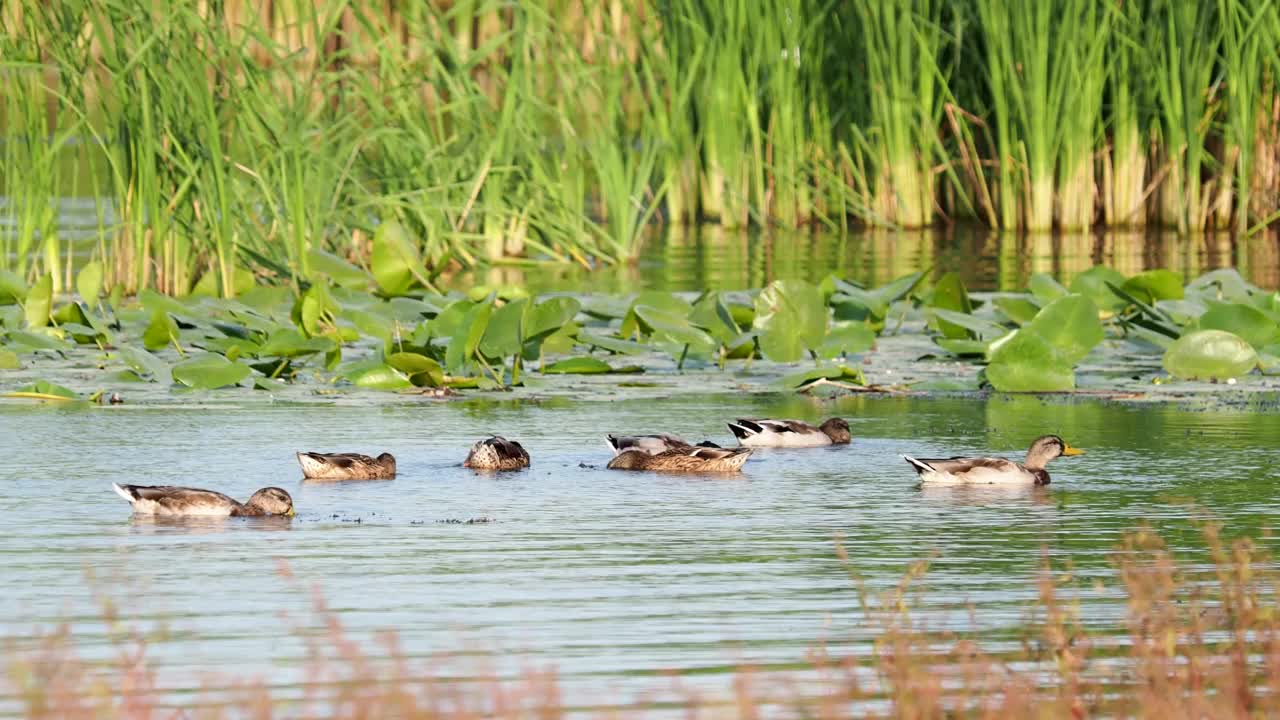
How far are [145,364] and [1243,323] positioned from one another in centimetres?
511

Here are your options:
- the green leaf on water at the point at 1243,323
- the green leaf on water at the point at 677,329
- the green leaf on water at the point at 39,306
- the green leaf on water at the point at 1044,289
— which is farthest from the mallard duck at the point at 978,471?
the green leaf on water at the point at 39,306

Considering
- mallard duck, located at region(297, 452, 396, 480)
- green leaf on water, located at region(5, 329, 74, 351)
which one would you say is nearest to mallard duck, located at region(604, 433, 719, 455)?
mallard duck, located at region(297, 452, 396, 480)

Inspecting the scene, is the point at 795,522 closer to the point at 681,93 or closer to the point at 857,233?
the point at 681,93

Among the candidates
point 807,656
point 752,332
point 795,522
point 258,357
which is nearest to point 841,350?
point 752,332

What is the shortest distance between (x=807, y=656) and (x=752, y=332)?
6908mm

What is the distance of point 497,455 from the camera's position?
25.7 ft

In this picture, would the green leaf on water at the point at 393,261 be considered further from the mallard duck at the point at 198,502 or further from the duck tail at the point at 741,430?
the mallard duck at the point at 198,502

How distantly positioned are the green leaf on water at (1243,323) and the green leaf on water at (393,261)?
4.38 metres

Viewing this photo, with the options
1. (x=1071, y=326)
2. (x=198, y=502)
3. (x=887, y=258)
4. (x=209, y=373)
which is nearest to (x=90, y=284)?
(x=209, y=373)

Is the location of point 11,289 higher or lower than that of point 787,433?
higher

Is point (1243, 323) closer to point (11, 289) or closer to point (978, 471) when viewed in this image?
point (978, 471)

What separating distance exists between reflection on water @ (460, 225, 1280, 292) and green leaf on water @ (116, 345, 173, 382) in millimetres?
4138

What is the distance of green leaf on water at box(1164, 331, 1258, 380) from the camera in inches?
396

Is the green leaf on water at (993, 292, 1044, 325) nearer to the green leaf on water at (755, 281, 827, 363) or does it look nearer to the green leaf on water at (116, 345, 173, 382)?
the green leaf on water at (755, 281, 827, 363)
